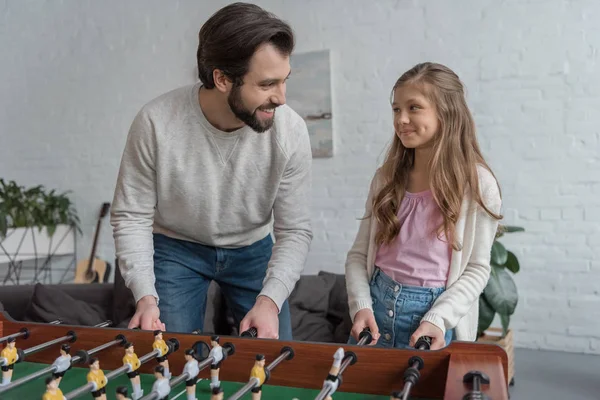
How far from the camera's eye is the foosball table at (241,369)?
93cm

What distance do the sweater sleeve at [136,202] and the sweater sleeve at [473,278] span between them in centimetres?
75

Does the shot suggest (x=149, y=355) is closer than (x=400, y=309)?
Yes

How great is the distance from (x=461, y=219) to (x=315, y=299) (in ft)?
5.65

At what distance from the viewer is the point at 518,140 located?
11.7 feet

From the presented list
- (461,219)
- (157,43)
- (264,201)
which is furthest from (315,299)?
(157,43)

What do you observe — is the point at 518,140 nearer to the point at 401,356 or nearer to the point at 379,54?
the point at 379,54

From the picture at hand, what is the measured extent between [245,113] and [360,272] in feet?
1.79

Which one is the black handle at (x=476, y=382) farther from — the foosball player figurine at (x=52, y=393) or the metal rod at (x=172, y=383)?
the foosball player figurine at (x=52, y=393)

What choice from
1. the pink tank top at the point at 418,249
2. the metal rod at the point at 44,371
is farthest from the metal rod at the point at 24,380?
the pink tank top at the point at 418,249

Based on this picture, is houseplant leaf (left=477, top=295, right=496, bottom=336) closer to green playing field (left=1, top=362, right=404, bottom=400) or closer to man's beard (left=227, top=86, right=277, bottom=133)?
man's beard (left=227, top=86, right=277, bottom=133)

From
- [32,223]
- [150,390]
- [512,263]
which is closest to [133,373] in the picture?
[150,390]

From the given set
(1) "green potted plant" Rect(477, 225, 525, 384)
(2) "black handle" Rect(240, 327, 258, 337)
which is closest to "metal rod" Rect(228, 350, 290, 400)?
(2) "black handle" Rect(240, 327, 258, 337)

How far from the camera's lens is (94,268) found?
4.70 metres

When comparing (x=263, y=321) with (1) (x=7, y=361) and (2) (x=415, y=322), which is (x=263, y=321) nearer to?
(2) (x=415, y=322)
